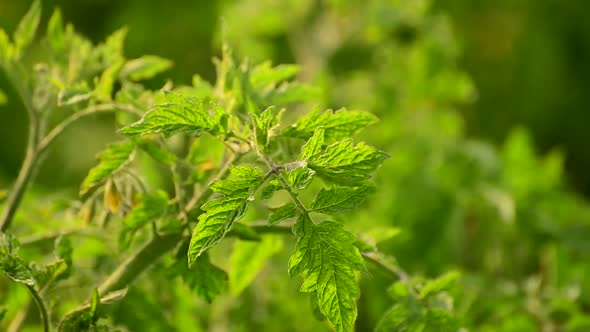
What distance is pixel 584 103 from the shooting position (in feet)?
11.4

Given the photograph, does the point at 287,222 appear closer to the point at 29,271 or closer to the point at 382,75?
the point at 29,271

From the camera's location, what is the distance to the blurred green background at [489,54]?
340 centimetres

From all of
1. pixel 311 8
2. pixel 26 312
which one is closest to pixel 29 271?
pixel 26 312

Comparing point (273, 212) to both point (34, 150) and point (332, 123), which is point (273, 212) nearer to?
point (332, 123)

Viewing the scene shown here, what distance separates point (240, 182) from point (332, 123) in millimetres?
147

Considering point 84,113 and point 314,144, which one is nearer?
point 314,144

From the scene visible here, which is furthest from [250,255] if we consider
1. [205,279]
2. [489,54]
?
[489,54]

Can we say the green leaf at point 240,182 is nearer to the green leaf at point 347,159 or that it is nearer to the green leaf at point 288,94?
the green leaf at point 347,159

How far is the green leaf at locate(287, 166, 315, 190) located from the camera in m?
0.84

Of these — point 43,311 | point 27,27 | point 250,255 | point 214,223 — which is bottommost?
point 43,311

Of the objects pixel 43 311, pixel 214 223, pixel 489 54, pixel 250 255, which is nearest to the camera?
pixel 214 223

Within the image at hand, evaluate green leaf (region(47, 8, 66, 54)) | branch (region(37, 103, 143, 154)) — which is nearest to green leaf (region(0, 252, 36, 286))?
branch (region(37, 103, 143, 154))

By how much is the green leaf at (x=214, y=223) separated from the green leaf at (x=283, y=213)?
4cm

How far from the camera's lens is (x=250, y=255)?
3.91ft
